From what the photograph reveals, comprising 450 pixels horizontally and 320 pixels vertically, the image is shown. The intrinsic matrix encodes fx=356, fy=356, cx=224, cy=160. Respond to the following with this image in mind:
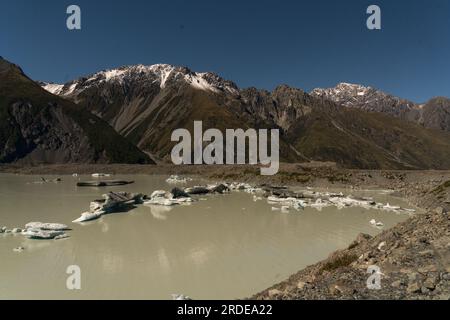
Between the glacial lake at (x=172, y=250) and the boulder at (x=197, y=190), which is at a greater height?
the glacial lake at (x=172, y=250)

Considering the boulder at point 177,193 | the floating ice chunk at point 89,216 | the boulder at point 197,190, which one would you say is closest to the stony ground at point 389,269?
the floating ice chunk at point 89,216

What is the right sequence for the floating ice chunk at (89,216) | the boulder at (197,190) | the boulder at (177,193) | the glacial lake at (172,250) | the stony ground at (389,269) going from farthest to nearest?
the boulder at (197,190)
the boulder at (177,193)
the floating ice chunk at (89,216)
the glacial lake at (172,250)
the stony ground at (389,269)

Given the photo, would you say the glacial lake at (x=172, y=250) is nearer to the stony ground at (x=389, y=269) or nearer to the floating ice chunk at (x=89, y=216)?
the floating ice chunk at (x=89, y=216)

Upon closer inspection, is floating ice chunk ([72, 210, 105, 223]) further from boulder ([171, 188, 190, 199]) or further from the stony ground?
the stony ground

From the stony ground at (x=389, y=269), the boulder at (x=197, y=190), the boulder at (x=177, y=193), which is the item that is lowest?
the boulder at (x=197, y=190)

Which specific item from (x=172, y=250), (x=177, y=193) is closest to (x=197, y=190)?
(x=177, y=193)
